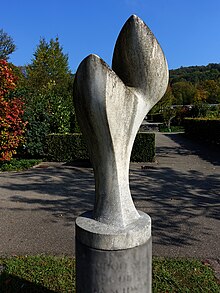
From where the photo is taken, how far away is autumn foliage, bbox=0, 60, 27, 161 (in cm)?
984

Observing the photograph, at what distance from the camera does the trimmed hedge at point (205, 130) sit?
55.7 ft

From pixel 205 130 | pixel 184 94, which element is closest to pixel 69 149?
pixel 205 130

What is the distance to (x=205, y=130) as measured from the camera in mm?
19172

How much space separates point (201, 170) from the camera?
10.4 metres

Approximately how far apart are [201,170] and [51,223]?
22.5 feet

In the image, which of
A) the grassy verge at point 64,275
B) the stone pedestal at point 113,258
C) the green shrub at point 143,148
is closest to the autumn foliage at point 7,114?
the green shrub at point 143,148

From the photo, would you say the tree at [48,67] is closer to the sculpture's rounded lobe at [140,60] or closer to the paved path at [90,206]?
the paved path at [90,206]

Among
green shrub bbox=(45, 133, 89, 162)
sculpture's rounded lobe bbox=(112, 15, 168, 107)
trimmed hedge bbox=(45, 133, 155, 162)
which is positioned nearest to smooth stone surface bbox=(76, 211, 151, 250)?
sculpture's rounded lobe bbox=(112, 15, 168, 107)

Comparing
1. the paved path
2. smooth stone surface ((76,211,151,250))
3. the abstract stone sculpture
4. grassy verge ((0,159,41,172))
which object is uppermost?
the abstract stone sculpture

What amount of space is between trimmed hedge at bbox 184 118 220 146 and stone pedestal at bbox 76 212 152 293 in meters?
15.5

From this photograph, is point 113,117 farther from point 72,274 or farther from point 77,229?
point 72,274

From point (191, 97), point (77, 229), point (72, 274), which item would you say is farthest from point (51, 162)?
point (191, 97)

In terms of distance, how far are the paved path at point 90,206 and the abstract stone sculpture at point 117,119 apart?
1.91m

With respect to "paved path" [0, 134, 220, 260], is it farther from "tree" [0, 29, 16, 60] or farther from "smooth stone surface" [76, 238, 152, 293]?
"tree" [0, 29, 16, 60]
